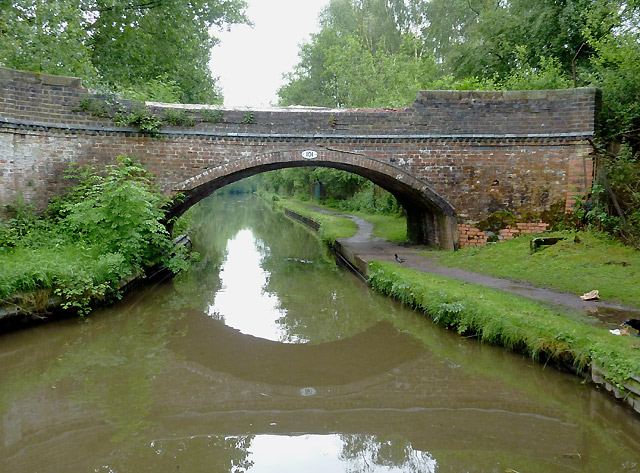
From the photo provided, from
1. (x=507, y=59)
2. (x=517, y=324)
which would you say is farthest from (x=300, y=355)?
(x=507, y=59)

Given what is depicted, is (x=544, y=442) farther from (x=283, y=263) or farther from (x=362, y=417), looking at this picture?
(x=283, y=263)

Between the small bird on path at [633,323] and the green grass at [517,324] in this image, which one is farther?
the small bird on path at [633,323]

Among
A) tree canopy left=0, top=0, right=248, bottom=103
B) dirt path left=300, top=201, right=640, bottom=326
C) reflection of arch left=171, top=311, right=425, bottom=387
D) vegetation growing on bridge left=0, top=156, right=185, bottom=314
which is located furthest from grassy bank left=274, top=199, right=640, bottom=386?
tree canopy left=0, top=0, right=248, bottom=103

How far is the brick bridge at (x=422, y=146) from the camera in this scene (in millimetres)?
8727

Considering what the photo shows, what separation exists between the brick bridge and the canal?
3.20m

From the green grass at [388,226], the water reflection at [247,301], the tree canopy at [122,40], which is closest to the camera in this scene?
the water reflection at [247,301]

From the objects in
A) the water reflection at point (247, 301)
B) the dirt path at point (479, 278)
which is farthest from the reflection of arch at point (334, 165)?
the water reflection at point (247, 301)

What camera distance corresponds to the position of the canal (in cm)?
340

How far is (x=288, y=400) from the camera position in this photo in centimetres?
432

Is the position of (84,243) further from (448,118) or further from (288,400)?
(448,118)

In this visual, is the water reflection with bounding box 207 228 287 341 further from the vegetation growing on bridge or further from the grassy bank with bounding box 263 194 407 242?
the grassy bank with bounding box 263 194 407 242

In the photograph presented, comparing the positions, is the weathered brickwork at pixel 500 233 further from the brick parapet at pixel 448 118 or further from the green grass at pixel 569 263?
the brick parapet at pixel 448 118

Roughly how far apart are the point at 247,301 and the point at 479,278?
4.10 m

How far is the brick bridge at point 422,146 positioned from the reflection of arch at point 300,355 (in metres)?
3.85
